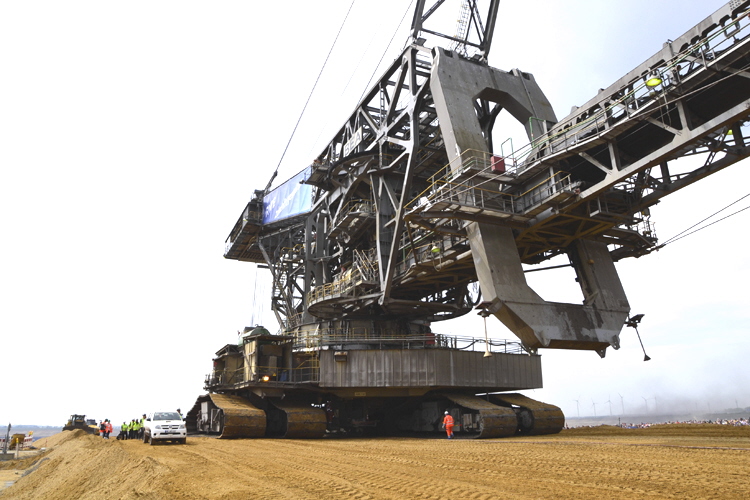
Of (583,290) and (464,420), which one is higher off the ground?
(583,290)

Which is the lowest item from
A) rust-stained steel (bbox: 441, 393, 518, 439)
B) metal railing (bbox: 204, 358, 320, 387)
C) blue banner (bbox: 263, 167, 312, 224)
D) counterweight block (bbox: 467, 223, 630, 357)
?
rust-stained steel (bbox: 441, 393, 518, 439)

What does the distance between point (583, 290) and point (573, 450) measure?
7953mm

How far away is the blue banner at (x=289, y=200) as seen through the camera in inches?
1454

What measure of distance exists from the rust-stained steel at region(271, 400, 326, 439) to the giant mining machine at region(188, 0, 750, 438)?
3.7 inches

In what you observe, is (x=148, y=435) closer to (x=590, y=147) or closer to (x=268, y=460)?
(x=268, y=460)

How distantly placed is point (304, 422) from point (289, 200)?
64.2 feet

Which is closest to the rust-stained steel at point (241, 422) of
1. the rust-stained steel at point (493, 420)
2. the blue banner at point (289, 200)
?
the rust-stained steel at point (493, 420)

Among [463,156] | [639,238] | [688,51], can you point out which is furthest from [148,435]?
[688,51]

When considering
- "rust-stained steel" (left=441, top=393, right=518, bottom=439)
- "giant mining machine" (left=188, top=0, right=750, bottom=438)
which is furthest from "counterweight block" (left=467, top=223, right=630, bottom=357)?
"rust-stained steel" (left=441, top=393, right=518, bottom=439)

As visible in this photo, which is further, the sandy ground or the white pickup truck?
the white pickup truck

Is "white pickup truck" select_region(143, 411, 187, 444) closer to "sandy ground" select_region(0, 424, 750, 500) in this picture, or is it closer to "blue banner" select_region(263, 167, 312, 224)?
"sandy ground" select_region(0, 424, 750, 500)

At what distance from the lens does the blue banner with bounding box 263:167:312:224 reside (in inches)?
1454

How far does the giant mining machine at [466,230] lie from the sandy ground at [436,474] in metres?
5.87

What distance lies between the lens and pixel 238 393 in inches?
1073
